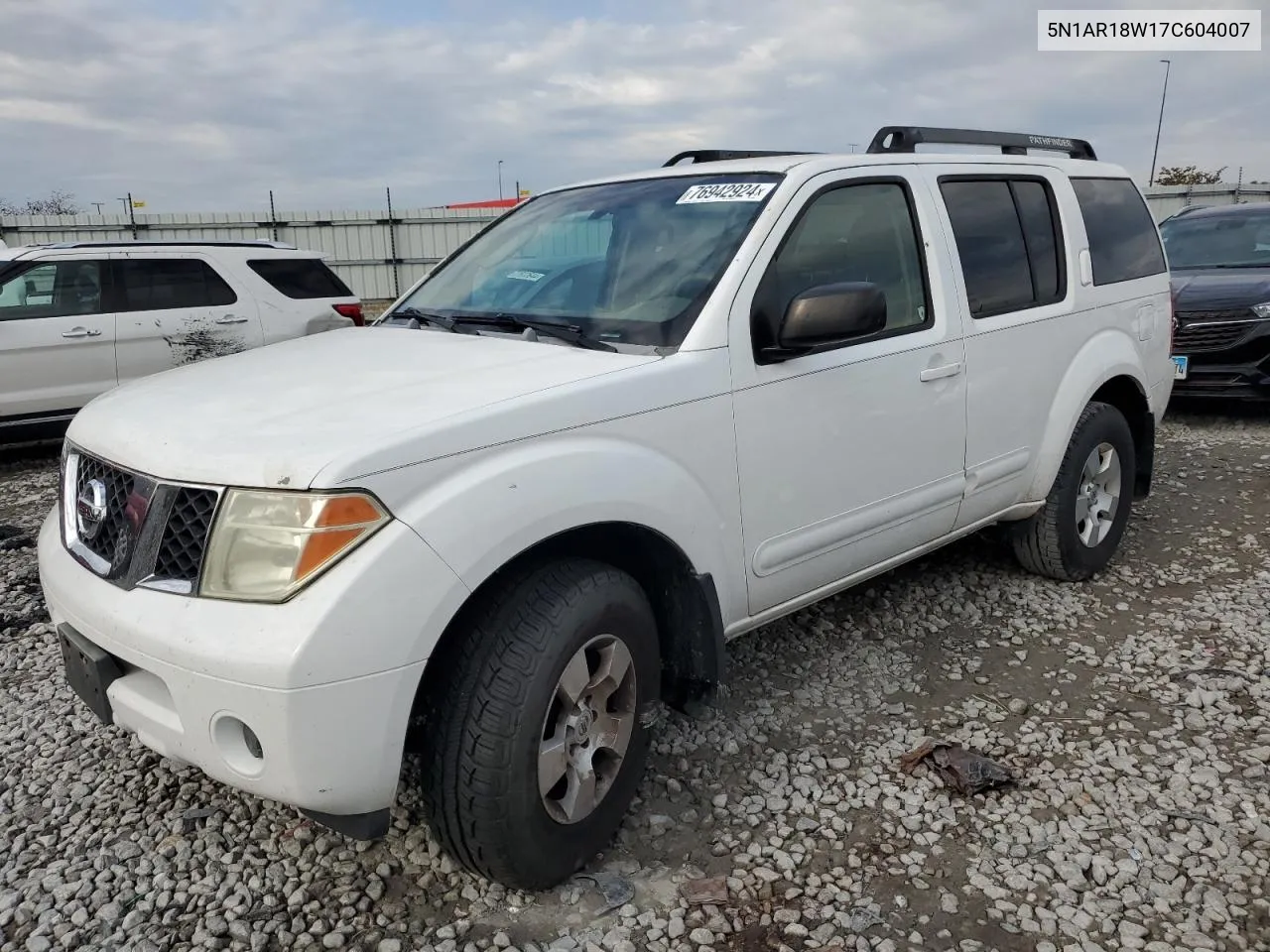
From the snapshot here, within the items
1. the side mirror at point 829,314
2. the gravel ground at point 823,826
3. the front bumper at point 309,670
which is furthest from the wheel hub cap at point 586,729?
the side mirror at point 829,314

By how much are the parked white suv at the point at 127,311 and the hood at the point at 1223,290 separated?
23.8ft

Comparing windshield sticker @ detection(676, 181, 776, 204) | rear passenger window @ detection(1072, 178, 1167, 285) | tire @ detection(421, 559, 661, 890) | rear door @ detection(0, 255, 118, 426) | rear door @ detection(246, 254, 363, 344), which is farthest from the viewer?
rear door @ detection(246, 254, 363, 344)

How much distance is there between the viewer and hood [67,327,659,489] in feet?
6.83

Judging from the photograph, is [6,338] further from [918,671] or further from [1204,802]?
[1204,802]

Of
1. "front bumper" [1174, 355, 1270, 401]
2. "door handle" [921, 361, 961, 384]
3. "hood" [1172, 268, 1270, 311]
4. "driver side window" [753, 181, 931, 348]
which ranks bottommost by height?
"front bumper" [1174, 355, 1270, 401]

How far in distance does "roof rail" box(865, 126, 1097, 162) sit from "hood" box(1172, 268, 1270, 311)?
3750 millimetres

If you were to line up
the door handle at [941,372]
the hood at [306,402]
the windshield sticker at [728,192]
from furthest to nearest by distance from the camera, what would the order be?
the door handle at [941,372], the windshield sticker at [728,192], the hood at [306,402]

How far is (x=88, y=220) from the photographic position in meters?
16.8

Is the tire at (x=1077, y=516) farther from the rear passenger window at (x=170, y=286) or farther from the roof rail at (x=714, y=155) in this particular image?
the rear passenger window at (x=170, y=286)

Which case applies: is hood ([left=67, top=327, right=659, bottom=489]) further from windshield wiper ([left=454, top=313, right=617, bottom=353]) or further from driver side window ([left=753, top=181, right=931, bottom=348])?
driver side window ([left=753, top=181, right=931, bottom=348])

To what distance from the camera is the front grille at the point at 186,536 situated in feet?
6.84

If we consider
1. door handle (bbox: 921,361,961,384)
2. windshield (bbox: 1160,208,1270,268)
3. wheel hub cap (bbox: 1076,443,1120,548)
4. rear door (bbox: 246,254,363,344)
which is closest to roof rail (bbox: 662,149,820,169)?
door handle (bbox: 921,361,961,384)

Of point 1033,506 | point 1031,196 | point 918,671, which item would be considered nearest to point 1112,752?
point 918,671

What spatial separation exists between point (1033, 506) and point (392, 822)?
291 centimetres
